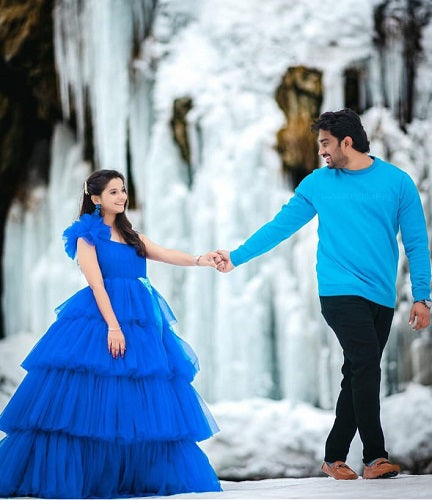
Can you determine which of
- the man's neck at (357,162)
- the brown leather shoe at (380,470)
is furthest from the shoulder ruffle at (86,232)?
the brown leather shoe at (380,470)

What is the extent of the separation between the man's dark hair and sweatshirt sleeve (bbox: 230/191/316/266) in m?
0.26

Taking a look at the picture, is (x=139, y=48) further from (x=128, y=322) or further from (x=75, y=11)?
(x=128, y=322)

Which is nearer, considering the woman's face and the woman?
the woman

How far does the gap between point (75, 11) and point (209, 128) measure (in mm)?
1094

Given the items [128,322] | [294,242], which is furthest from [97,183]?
[294,242]

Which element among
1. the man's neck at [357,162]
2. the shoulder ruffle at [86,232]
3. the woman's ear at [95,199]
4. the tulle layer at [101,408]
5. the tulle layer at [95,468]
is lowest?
the tulle layer at [95,468]

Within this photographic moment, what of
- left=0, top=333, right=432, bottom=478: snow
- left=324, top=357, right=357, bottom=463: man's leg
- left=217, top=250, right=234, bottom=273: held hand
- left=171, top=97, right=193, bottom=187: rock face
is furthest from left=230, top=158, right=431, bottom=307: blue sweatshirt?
left=171, top=97, right=193, bottom=187: rock face

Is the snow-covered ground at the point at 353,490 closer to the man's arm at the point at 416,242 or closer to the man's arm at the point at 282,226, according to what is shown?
the man's arm at the point at 416,242

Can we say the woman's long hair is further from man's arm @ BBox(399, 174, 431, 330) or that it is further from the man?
man's arm @ BBox(399, 174, 431, 330)

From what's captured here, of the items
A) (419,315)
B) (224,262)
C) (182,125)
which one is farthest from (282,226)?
(182,125)

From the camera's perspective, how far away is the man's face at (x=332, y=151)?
287cm

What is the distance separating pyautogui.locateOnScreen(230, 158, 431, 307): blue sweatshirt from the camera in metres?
2.78

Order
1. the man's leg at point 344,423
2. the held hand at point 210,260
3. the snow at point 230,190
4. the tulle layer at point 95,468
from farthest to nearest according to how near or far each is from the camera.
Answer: the snow at point 230,190 → the held hand at point 210,260 → the man's leg at point 344,423 → the tulle layer at point 95,468

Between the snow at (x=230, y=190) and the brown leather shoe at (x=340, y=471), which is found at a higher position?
the snow at (x=230, y=190)
